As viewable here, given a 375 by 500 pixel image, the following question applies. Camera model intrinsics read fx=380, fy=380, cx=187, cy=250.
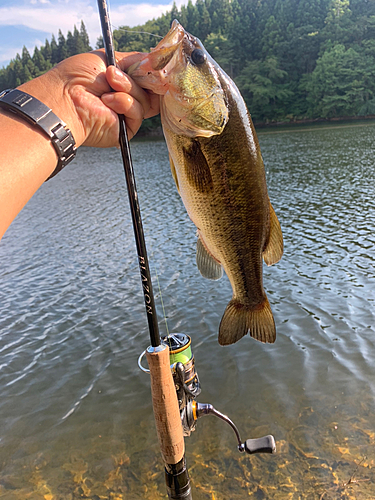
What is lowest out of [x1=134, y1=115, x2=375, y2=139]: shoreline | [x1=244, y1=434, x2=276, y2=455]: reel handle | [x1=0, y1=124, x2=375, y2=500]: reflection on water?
[x1=0, y1=124, x2=375, y2=500]: reflection on water

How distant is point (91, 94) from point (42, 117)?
332mm

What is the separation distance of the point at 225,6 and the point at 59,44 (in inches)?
1742

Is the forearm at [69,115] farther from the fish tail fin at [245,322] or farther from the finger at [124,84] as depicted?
the fish tail fin at [245,322]

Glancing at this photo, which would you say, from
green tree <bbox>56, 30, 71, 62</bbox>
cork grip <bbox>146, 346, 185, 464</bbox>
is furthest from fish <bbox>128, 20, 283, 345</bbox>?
green tree <bbox>56, 30, 71, 62</bbox>

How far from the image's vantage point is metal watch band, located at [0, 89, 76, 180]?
1.42m

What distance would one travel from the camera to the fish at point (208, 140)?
1.78 meters

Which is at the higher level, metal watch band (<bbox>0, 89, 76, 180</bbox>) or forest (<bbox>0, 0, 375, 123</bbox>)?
forest (<bbox>0, 0, 375, 123</bbox>)

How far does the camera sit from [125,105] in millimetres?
1768

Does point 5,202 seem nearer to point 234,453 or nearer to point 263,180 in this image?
point 263,180

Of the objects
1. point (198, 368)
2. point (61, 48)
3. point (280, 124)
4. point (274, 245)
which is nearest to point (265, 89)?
point (280, 124)

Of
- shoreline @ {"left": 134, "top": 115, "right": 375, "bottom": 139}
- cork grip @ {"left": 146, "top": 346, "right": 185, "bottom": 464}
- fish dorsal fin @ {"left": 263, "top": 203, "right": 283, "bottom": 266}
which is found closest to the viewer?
fish dorsal fin @ {"left": 263, "top": 203, "right": 283, "bottom": 266}

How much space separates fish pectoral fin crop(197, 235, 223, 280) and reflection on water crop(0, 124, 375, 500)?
2.72m

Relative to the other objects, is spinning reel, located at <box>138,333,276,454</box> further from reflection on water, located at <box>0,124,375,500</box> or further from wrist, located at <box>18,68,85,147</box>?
wrist, located at <box>18,68,85,147</box>

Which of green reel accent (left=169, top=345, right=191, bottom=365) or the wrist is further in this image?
green reel accent (left=169, top=345, right=191, bottom=365)
